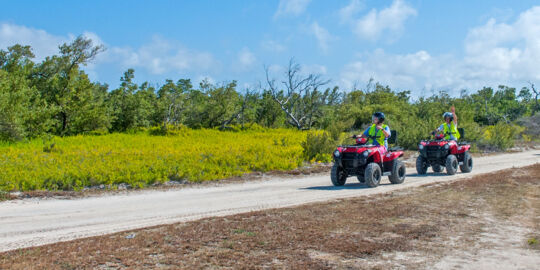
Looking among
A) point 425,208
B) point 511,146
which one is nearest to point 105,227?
point 425,208

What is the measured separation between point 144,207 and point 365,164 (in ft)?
19.3

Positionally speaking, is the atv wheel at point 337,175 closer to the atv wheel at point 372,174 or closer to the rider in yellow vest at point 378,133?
the atv wheel at point 372,174

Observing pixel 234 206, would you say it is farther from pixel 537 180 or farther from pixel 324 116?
pixel 324 116

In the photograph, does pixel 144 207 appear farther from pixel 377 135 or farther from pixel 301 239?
pixel 377 135

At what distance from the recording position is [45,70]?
32312 mm

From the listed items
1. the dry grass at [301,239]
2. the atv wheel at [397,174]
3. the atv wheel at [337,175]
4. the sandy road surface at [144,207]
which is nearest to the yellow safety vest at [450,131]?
the sandy road surface at [144,207]

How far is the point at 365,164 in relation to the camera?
Answer: 12391 millimetres

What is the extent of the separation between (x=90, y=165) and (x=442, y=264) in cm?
1309

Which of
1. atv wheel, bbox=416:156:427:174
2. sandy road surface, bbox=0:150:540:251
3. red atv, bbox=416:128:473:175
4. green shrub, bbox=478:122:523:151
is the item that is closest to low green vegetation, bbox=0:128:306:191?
sandy road surface, bbox=0:150:540:251

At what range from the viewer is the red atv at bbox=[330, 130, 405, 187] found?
12.2m

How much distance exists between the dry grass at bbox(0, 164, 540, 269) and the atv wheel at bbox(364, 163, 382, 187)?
2.08 metres

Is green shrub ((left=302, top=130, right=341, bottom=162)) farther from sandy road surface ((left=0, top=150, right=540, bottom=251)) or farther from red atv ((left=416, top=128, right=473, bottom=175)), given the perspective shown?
sandy road surface ((left=0, top=150, right=540, bottom=251))

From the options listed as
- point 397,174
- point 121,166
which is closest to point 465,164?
point 397,174

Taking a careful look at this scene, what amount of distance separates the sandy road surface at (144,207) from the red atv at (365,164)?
0.29m
